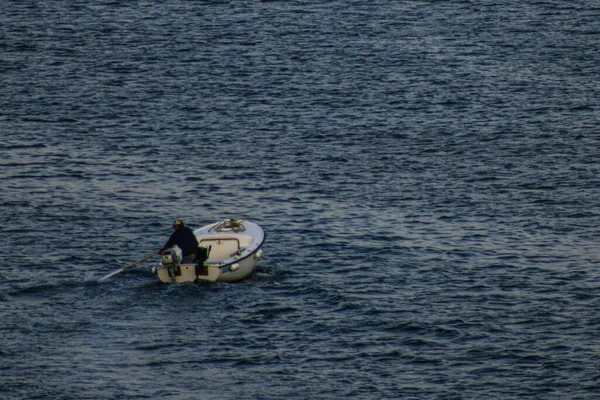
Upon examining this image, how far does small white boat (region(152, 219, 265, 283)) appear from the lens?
117 feet

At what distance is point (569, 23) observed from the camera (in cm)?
7838

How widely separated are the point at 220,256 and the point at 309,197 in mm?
8798

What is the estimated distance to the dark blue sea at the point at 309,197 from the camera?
31.1 metres

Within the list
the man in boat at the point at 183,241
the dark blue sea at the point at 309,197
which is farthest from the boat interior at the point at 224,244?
the man in boat at the point at 183,241

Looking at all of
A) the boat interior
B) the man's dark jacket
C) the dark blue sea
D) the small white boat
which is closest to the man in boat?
the man's dark jacket

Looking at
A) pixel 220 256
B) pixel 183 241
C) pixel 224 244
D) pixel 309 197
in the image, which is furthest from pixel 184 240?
pixel 309 197

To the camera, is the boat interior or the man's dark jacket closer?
the man's dark jacket

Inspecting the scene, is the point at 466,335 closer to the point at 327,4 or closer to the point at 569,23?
the point at 569,23

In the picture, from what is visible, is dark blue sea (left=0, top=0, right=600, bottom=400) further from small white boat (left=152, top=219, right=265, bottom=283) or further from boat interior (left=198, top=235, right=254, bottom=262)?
boat interior (left=198, top=235, right=254, bottom=262)

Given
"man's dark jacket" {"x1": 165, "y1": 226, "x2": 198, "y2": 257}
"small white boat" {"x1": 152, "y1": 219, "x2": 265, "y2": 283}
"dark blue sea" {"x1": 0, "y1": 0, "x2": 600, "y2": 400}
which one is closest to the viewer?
"dark blue sea" {"x1": 0, "y1": 0, "x2": 600, "y2": 400}

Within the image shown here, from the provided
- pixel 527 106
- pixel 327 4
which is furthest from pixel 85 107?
pixel 327 4

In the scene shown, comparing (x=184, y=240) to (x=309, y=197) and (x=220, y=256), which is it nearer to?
(x=220, y=256)

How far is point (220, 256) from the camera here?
3838 centimetres

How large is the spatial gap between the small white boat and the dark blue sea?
0.45 m
